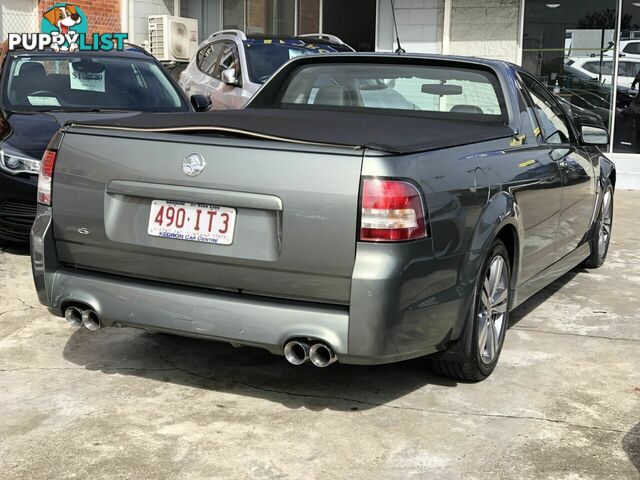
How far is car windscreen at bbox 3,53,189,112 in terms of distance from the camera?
25.7ft

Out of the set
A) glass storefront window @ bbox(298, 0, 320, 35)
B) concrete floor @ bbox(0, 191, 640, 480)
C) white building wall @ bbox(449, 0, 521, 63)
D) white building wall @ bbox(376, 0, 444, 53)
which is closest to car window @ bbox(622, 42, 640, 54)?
white building wall @ bbox(449, 0, 521, 63)

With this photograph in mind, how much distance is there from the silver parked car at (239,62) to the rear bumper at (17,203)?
3792 millimetres

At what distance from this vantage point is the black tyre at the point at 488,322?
4.01m

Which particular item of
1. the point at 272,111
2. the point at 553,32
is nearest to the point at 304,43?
the point at 553,32

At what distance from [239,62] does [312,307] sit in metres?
7.82


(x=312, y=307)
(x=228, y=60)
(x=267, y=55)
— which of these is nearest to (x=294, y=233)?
(x=312, y=307)

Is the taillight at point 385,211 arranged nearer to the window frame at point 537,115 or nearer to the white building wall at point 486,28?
the window frame at point 537,115

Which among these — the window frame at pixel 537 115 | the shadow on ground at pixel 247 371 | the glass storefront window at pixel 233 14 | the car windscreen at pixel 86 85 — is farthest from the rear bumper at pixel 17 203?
the glass storefront window at pixel 233 14

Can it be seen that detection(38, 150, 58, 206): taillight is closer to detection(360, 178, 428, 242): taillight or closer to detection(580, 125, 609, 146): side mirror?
detection(360, 178, 428, 242): taillight

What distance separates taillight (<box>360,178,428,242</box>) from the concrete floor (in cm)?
87

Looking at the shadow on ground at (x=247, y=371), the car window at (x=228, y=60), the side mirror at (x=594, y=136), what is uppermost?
the car window at (x=228, y=60)

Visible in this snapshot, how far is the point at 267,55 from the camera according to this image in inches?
435

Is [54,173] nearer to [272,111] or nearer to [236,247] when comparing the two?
[236,247]

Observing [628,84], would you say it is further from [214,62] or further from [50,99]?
[50,99]
